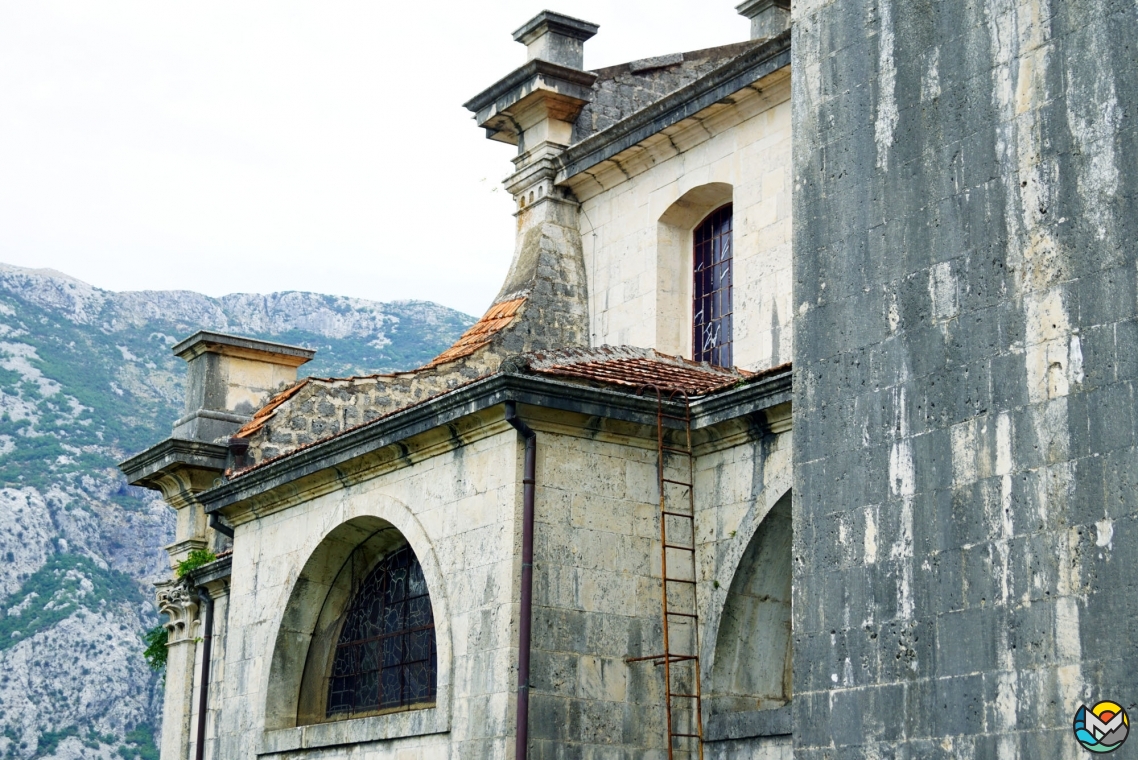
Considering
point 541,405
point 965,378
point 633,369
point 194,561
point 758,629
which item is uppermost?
point 633,369

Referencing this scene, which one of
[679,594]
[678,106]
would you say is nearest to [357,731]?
[679,594]

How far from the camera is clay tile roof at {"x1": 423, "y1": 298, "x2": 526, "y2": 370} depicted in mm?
18062

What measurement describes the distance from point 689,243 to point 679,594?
5992 millimetres

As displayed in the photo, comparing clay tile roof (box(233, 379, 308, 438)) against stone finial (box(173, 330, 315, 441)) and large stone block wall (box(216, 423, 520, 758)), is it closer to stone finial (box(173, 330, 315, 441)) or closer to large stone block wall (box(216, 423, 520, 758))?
stone finial (box(173, 330, 315, 441))

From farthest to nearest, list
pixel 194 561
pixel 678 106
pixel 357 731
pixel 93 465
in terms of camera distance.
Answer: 1. pixel 93 465
2. pixel 194 561
3. pixel 678 106
4. pixel 357 731

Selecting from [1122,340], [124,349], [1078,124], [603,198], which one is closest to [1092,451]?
[1122,340]

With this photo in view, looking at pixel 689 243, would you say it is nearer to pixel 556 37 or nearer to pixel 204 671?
pixel 556 37

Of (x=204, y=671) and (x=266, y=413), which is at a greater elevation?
(x=266, y=413)

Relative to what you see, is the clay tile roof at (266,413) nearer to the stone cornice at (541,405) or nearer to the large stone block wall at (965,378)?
the stone cornice at (541,405)

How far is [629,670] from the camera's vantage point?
40.4 ft

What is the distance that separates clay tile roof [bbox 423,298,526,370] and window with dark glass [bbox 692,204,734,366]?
2.00 meters

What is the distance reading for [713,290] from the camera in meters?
17.4

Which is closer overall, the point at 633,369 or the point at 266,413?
the point at 633,369

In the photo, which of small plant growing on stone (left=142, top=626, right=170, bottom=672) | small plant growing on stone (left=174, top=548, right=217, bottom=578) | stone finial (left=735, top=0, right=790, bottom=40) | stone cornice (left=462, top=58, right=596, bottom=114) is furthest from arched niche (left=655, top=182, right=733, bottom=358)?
small plant growing on stone (left=142, top=626, right=170, bottom=672)
